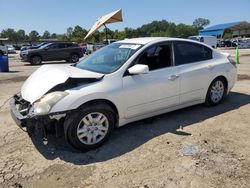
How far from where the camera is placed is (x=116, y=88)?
4.34 metres

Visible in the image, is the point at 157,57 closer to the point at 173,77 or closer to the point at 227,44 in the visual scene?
the point at 173,77

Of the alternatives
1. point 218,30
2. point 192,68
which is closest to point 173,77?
point 192,68

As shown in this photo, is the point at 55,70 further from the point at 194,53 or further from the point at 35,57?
the point at 35,57

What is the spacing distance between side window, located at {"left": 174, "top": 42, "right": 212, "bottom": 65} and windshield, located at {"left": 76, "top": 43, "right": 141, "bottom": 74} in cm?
86

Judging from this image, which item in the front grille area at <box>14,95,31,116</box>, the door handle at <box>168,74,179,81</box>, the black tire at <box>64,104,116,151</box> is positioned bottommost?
the black tire at <box>64,104,116,151</box>

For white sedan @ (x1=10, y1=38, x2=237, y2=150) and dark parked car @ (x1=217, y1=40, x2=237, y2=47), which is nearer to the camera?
white sedan @ (x1=10, y1=38, x2=237, y2=150)

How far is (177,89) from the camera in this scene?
5164 mm

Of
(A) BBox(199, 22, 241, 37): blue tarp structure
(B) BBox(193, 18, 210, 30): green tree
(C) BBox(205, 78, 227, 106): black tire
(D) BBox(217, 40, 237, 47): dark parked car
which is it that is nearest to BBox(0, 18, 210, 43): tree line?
(B) BBox(193, 18, 210, 30): green tree

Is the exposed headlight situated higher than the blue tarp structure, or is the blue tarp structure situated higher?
the blue tarp structure

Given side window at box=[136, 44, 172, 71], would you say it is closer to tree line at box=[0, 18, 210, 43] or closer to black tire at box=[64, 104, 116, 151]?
black tire at box=[64, 104, 116, 151]

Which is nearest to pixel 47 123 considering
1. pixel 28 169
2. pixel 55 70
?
pixel 28 169

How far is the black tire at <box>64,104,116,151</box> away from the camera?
394cm

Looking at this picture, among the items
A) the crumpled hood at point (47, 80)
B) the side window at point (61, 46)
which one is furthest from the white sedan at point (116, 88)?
the side window at point (61, 46)

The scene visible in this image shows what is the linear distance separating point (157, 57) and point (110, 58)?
85 cm
